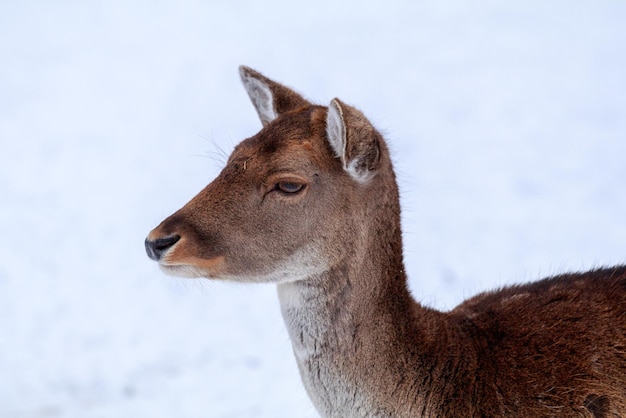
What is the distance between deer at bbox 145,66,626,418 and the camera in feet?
14.4

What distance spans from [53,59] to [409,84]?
636 centimetres

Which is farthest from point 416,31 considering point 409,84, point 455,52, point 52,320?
point 52,320

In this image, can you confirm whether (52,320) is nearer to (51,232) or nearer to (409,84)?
(51,232)

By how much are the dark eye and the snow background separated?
0.79 metres

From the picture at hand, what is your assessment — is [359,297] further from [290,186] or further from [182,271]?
[182,271]

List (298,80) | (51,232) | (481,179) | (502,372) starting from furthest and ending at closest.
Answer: (298,80) < (481,179) < (51,232) < (502,372)

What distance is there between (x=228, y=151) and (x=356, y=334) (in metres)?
8.57

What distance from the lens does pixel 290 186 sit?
178 inches

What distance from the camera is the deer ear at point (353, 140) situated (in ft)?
14.3

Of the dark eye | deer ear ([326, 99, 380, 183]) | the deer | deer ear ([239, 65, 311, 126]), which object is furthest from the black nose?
deer ear ([239, 65, 311, 126])

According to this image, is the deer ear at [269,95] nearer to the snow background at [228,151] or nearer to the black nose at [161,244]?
the snow background at [228,151]

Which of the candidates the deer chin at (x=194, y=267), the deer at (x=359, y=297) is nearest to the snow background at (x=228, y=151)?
the deer chin at (x=194, y=267)

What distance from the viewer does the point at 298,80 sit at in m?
14.1

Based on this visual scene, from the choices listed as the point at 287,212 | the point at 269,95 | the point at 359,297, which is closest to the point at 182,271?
the point at 287,212
